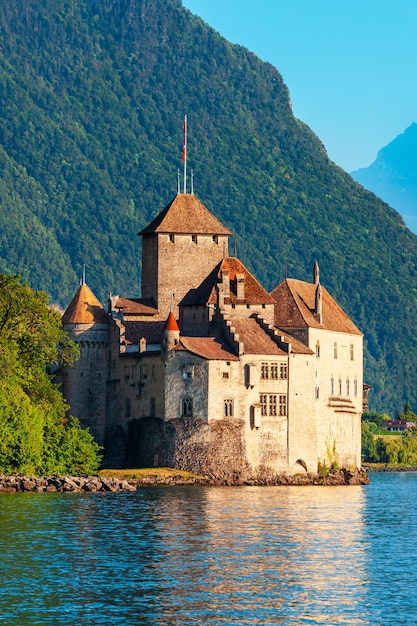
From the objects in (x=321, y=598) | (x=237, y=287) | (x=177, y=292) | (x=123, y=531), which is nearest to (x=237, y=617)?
(x=321, y=598)

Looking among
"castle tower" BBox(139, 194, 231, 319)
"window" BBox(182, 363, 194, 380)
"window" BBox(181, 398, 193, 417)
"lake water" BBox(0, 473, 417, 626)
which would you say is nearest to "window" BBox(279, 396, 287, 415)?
"window" BBox(181, 398, 193, 417)

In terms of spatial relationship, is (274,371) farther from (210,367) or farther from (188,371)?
(188,371)

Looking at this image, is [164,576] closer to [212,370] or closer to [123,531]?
[123,531]

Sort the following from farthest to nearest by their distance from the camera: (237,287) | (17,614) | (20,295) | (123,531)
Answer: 1. (237,287)
2. (20,295)
3. (123,531)
4. (17,614)

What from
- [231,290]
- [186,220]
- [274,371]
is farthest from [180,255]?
[274,371]

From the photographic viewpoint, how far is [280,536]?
88.3 meters

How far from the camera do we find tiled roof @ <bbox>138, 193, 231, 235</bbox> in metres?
146

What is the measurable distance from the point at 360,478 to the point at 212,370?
24.3 m

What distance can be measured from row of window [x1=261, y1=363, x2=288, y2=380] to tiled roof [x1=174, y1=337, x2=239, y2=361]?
296 centimetres

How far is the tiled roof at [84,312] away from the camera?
458 feet

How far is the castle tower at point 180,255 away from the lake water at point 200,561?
35.3 m

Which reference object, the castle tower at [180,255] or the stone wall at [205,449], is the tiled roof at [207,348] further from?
the castle tower at [180,255]

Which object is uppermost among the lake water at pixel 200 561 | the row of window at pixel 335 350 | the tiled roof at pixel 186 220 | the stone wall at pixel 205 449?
the tiled roof at pixel 186 220

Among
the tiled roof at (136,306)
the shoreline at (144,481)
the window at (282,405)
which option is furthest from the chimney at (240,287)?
the shoreline at (144,481)
